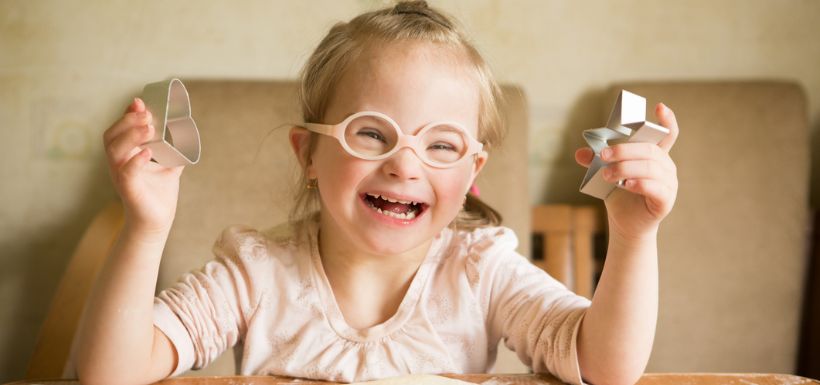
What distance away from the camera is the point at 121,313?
778 millimetres

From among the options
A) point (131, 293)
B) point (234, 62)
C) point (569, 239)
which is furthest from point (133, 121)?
point (569, 239)

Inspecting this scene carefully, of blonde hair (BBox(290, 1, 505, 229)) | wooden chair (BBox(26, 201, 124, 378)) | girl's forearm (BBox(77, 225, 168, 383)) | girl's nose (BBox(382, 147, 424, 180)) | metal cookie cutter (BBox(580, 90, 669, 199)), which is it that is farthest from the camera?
wooden chair (BBox(26, 201, 124, 378))

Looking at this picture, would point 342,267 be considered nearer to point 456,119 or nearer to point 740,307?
point 456,119

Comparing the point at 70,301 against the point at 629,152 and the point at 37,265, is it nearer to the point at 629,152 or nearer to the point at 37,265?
the point at 37,265

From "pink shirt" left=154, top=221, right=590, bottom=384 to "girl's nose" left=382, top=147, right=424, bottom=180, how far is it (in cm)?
21

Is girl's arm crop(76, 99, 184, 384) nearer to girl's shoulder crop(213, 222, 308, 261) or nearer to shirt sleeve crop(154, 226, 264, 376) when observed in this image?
shirt sleeve crop(154, 226, 264, 376)

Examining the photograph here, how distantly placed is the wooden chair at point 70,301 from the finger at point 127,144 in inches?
33.8

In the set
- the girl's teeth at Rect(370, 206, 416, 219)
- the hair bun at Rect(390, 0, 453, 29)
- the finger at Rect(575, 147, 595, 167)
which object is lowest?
the girl's teeth at Rect(370, 206, 416, 219)

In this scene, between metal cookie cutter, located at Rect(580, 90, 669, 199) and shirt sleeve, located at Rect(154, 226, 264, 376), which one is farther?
shirt sleeve, located at Rect(154, 226, 264, 376)

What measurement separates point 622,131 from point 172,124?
43 cm

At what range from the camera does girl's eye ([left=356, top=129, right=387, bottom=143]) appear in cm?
90

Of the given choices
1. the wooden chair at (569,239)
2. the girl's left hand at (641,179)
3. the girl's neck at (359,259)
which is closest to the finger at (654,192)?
the girl's left hand at (641,179)

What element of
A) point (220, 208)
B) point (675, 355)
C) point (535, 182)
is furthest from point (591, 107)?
point (220, 208)

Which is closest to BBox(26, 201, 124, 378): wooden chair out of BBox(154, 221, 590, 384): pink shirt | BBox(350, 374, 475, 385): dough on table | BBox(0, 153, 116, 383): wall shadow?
BBox(0, 153, 116, 383): wall shadow
